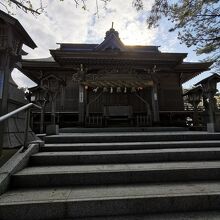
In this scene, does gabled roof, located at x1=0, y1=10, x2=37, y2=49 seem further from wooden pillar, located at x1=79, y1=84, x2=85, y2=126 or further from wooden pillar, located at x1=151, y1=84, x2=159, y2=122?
wooden pillar, located at x1=151, y1=84, x2=159, y2=122

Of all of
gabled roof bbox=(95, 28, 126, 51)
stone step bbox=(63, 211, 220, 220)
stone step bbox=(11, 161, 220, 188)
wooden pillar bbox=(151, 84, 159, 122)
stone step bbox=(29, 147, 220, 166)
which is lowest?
stone step bbox=(63, 211, 220, 220)

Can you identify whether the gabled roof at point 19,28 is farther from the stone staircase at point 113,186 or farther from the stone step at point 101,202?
the stone step at point 101,202

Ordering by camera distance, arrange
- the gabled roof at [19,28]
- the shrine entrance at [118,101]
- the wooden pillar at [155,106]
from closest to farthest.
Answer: the gabled roof at [19,28] < the shrine entrance at [118,101] < the wooden pillar at [155,106]

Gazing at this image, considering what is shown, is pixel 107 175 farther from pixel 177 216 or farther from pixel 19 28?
pixel 19 28

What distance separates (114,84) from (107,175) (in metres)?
8.42

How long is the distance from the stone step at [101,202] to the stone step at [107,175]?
0.76ft

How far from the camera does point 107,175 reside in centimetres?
342

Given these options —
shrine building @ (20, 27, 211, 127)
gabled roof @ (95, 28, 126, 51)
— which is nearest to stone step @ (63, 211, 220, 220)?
shrine building @ (20, 27, 211, 127)

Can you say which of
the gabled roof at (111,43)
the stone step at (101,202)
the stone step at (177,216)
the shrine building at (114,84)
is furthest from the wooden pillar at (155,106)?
the stone step at (177,216)

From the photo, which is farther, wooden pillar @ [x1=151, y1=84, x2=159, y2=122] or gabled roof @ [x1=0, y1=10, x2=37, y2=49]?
wooden pillar @ [x1=151, y1=84, x2=159, y2=122]

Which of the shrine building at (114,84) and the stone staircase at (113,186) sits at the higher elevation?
the shrine building at (114,84)

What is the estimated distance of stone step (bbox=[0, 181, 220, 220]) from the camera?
2.61 metres

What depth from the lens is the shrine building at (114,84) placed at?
1087 cm

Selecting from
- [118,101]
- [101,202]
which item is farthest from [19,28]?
[118,101]
